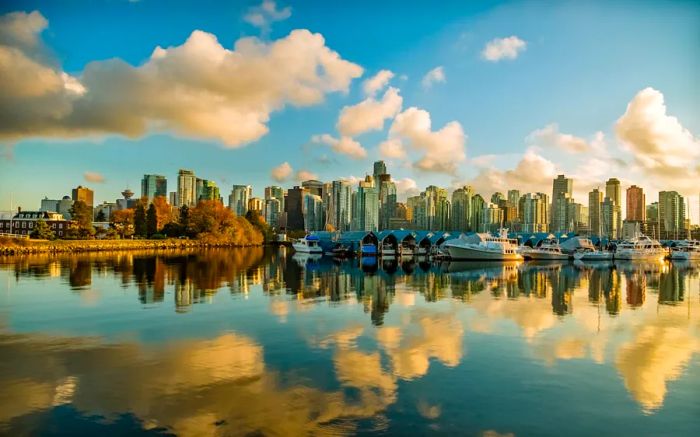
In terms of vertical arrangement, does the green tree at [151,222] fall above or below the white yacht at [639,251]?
above

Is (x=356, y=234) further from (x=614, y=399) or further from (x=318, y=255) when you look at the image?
(x=614, y=399)

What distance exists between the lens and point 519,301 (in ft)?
105

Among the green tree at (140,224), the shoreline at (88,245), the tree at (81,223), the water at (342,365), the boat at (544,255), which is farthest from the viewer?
the green tree at (140,224)

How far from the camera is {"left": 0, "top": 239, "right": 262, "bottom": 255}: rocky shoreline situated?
78.9m

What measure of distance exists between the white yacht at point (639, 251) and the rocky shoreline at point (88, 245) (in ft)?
303

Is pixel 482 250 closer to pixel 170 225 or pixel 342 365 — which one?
pixel 342 365

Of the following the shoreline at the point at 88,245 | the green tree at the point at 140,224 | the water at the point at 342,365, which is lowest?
the water at the point at 342,365

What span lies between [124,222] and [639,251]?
119672 millimetres

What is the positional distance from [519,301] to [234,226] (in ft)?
360

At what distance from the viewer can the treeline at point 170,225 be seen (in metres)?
112

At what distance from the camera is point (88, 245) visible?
312 feet

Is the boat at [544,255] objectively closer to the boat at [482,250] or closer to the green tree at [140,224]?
the boat at [482,250]

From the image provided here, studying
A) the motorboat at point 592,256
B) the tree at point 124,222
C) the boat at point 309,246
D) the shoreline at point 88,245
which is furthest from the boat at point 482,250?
the tree at point 124,222

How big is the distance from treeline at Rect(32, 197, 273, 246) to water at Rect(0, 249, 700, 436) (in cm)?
8910
